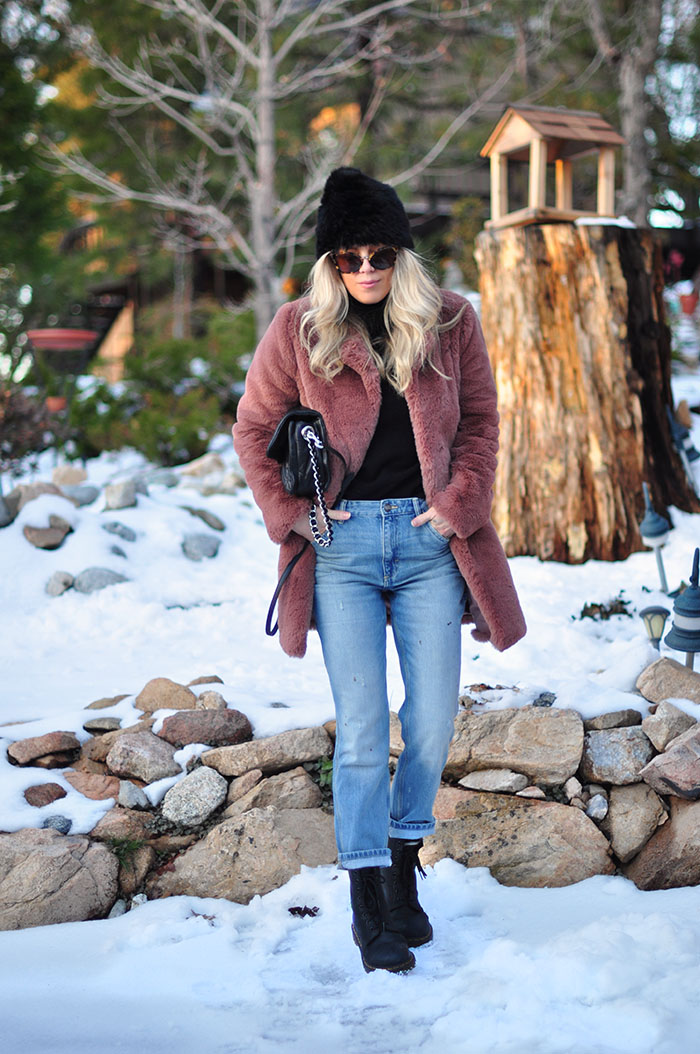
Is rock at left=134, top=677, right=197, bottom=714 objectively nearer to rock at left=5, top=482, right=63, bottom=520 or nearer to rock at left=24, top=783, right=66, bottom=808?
rock at left=24, top=783, right=66, bottom=808

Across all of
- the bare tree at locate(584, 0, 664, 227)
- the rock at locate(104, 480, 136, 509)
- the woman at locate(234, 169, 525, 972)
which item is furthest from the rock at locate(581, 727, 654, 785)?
the bare tree at locate(584, 0, 664, 227)

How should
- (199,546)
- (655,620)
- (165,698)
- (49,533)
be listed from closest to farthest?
(655,620) < (165,698) < (49,533) < (199,546)

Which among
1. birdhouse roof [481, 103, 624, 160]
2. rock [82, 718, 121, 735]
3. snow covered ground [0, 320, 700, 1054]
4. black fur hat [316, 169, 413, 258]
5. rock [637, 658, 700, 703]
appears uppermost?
birdhouse roof [481, 103, 624, 160]

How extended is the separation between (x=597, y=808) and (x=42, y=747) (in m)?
1.98

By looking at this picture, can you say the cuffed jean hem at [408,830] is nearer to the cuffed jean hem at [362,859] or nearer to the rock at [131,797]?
the cuffed jean hem at [362,859]

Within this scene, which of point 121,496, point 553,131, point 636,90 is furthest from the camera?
point 636,90

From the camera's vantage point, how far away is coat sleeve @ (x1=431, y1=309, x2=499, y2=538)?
2473 millimetres

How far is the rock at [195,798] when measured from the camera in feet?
10.5

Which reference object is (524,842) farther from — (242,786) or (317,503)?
(317,503)

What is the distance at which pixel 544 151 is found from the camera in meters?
5.49

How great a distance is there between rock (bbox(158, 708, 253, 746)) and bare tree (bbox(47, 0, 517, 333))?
23.1 feet

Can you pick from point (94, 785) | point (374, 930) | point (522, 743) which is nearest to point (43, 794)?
point (94, 785)

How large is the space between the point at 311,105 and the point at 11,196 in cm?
443

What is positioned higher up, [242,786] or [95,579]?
[95,579]
